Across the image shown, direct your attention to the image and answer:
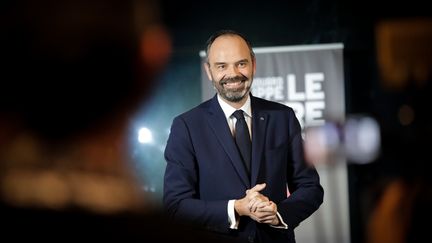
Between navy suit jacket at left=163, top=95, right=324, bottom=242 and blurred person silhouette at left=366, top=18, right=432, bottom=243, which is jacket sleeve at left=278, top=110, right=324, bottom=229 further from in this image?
blurred person silhouette at left=366, top=18, right=432, bottom=243

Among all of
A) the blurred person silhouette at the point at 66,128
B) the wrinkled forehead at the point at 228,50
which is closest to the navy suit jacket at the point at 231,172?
the wrinkled forehead at the point at 228,50

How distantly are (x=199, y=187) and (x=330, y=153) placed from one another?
4.63 ft

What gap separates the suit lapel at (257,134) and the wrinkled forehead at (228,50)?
0.15 m

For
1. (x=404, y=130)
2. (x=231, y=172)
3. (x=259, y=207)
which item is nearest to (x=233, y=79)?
(x=231, y=172)

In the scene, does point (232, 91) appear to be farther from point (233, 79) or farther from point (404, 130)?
point (404, 130)

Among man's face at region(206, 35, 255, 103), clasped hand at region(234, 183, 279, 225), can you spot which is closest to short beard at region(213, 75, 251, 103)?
man's face at region(206, 35, 255, 103)

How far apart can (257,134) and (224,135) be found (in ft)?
0.33

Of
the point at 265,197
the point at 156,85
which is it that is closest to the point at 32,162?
the point at 265,197

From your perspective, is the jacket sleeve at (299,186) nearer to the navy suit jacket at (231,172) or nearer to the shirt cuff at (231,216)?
the navy suit jacket at (231,172)

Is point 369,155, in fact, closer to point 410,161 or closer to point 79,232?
point 410,161

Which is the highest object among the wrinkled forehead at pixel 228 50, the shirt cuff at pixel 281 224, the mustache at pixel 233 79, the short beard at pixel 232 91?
the wrinkled forehead at pixel 228 50

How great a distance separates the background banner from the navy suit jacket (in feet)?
2.82

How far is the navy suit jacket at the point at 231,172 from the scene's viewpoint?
5.52 feet

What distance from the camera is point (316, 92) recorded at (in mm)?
2824
